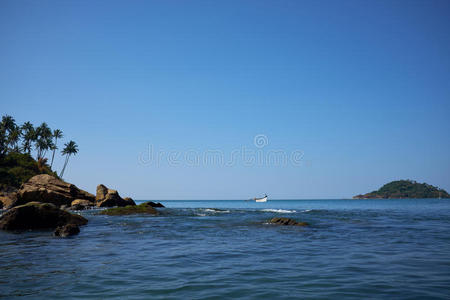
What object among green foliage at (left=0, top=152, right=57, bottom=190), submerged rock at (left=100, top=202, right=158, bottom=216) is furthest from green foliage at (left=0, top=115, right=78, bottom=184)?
submerged rock at (left=100, top=202, right=158, bottom=216)

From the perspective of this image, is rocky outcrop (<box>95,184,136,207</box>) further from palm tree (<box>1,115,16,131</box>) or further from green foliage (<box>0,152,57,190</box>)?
palm tree (<box>1,115,16,131</box>)

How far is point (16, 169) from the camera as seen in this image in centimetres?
7250

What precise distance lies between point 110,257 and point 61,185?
156 ft

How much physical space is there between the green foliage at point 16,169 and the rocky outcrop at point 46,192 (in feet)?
88.3

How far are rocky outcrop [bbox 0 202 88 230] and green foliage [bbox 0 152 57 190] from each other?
60.7 metres

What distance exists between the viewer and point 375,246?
11.6m

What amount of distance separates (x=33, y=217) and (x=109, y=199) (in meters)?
32.6

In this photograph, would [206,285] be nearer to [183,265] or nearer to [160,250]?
[183,265]

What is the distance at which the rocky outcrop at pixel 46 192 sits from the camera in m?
42.9

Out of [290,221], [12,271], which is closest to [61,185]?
[290,221]

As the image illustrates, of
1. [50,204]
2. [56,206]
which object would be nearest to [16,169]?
[50,204]

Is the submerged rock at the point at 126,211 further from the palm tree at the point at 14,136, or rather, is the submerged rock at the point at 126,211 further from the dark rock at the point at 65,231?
the palm tree at the point at 14,136

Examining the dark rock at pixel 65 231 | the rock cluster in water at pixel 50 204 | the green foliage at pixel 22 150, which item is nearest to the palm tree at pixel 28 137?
the green foliage at pixel 22 150

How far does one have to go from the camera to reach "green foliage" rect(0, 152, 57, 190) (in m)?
68.4
